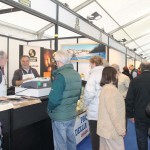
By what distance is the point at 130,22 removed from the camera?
7.91 meters

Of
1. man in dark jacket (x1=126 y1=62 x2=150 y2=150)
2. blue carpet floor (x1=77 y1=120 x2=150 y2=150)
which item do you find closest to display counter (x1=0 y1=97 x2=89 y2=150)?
blue carpet floor (x1=77 y1=120 x2=150 y2=150)

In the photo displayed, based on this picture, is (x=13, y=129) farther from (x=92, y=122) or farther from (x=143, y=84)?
(x=143, y=84)

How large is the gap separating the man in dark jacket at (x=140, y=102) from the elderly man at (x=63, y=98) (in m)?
0.76

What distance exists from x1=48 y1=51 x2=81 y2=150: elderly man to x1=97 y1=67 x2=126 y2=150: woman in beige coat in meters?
0.32

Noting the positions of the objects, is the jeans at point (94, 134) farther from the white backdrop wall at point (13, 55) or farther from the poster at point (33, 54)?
the white backdrop wall at point (13, 55)

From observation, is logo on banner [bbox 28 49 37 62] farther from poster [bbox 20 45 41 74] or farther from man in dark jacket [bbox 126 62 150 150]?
man in dark jacket [bbox 126 62 150 150]

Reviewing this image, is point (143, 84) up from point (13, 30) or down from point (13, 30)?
down

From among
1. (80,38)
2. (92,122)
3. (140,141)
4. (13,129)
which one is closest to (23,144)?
(13,129)

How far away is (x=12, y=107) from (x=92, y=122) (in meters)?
0.96

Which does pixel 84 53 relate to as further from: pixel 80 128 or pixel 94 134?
pixel 94 134

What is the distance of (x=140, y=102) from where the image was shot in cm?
273

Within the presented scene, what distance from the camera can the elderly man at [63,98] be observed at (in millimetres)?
2199

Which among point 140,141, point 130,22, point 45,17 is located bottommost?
point 140,141

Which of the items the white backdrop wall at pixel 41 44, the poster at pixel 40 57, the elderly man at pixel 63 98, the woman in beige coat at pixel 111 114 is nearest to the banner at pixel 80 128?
the elderly man at pixel 63 98
